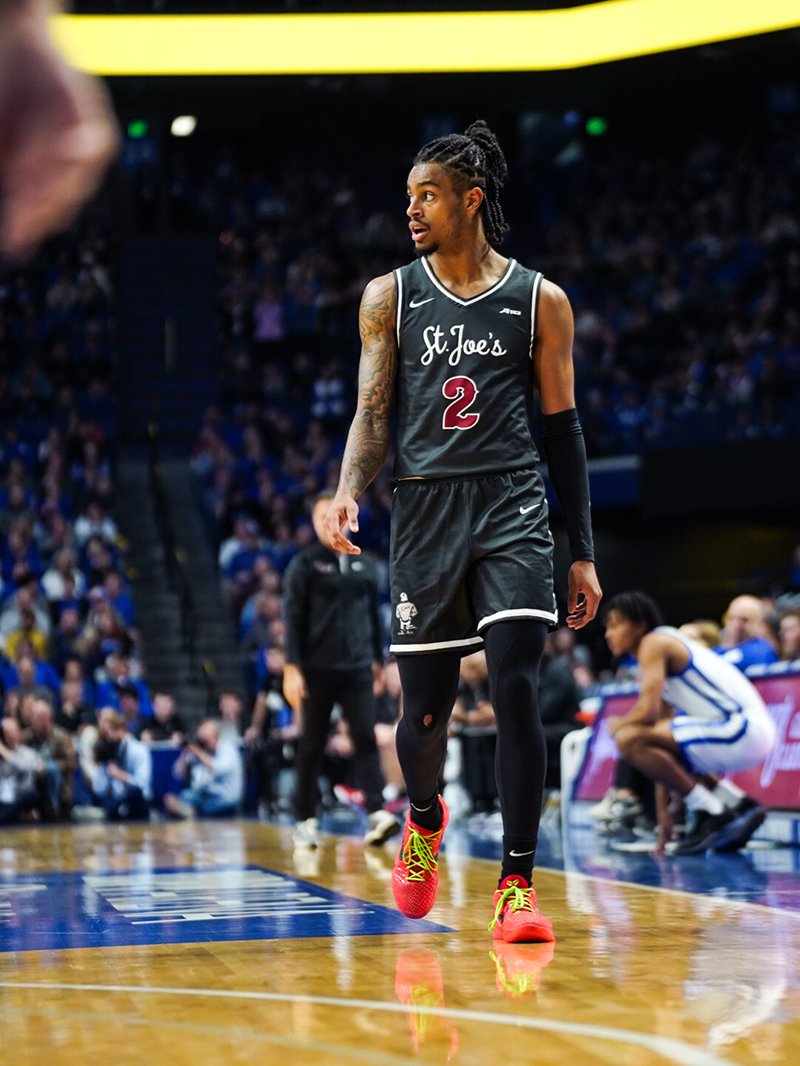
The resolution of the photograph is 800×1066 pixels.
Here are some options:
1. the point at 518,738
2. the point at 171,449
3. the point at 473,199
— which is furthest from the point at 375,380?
the point at 171,449

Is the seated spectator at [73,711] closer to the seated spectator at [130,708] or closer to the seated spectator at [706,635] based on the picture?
the seated spectator at [130,708]

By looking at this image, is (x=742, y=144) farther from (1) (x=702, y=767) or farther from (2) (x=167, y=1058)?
(2) (x=167, y=1058)

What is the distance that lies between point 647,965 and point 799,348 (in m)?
15.5

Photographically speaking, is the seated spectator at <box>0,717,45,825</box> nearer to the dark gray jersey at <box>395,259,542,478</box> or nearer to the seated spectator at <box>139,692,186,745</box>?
the seated spectator at <box>139,692,186,745</box>

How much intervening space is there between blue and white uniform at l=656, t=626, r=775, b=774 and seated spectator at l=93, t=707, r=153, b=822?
6.31 meters

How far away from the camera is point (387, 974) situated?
3.25 m

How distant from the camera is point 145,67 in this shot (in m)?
17.9

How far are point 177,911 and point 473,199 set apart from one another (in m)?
2.45

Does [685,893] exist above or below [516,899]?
below

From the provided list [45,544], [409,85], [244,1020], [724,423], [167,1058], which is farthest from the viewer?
[409,85]

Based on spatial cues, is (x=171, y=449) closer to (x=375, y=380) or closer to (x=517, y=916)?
(x=375, y=380)

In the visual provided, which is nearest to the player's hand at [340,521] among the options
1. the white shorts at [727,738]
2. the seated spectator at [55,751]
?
the white shorts at [727,738]

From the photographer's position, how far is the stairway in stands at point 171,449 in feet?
53.7

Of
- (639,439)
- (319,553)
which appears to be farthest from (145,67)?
(319,553)
